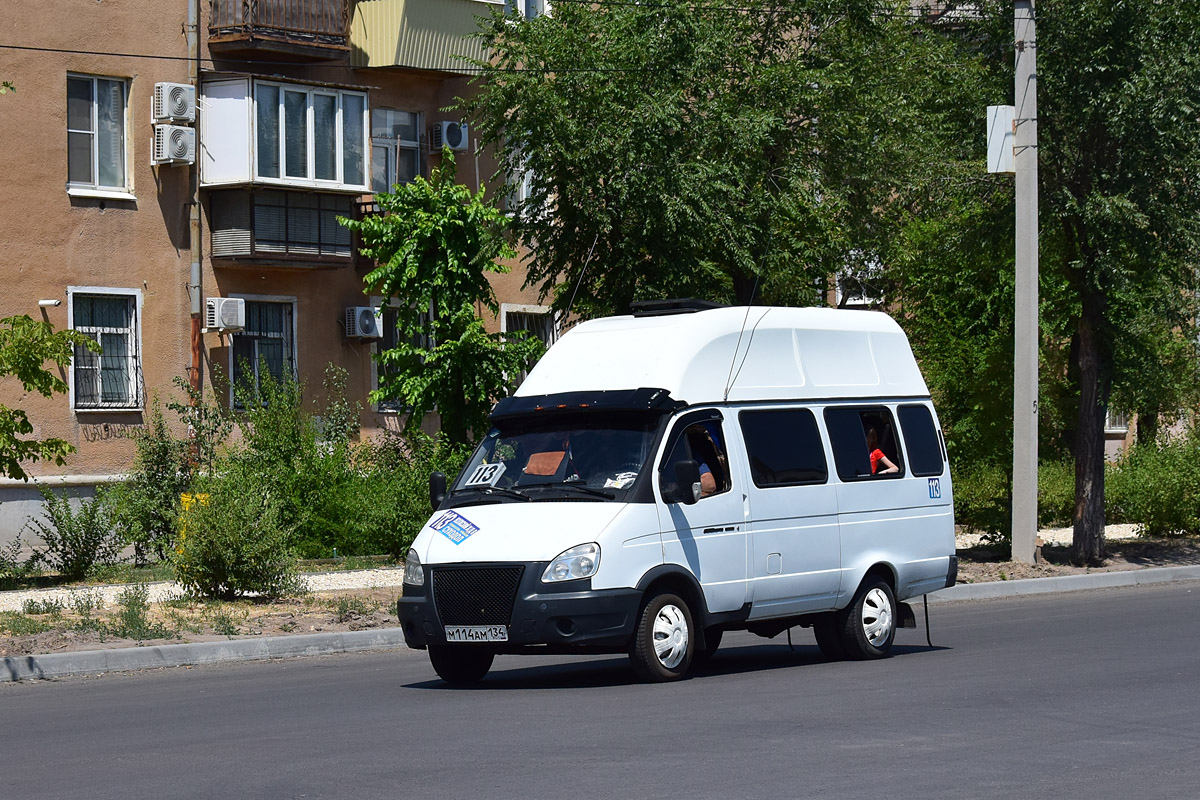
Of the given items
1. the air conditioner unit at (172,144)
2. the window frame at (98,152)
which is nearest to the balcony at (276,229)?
the air conditioner unit at (172,144)

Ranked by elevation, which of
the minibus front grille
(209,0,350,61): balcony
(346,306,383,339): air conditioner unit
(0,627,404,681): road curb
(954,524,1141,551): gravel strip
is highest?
(209,0,350,61): balcony

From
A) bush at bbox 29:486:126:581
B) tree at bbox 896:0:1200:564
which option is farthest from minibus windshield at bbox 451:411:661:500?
tree at bbox 896:0:1200:564

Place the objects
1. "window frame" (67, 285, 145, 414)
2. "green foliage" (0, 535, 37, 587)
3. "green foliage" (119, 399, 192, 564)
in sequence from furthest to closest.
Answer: "window frame" (67, 285, 145, 414)
"green foliage" (119, 399, 192, 564)
"green foliage" (0, 535, 37, 587)

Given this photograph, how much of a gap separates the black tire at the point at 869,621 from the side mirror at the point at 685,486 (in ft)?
7.12

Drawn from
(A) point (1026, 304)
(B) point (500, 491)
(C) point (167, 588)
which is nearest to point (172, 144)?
(C) point (167, 588)

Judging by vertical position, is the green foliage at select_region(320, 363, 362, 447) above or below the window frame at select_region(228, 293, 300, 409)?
below

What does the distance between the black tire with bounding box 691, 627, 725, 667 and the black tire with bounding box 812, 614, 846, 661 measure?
2.69ft

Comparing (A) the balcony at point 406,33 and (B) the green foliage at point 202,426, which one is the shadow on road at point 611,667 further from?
(A) the balcony at point 406,33

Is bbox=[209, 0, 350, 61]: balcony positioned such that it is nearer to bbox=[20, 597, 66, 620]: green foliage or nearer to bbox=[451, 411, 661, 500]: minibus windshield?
bbox=[20, 597, 66, 620]: green foliage

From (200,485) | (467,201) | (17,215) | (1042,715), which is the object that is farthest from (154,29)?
(1042,715)

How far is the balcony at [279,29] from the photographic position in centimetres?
2967

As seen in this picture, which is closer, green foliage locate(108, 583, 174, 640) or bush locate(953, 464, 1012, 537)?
green foliage locate(108, 583, 174, 640)

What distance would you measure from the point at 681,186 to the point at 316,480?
7195 mm

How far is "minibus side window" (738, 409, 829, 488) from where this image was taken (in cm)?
1305
